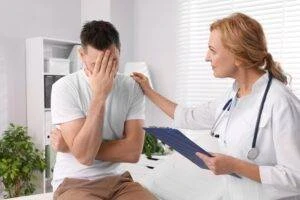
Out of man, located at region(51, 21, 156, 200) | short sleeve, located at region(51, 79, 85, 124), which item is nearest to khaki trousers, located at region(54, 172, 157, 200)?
man, located at region(51, 21, 156, 200)

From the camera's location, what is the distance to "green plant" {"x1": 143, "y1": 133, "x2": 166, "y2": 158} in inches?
123

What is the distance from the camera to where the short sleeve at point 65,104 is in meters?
1.60

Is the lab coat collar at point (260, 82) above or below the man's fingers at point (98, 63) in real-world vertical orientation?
below

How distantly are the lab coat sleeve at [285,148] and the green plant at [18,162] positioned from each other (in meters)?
2.36

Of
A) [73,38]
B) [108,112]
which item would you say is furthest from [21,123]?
[108,112]

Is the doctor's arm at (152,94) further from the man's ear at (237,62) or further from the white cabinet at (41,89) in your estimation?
the white cabinet at (41,89)

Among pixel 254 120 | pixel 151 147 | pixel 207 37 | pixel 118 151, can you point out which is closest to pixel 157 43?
pixel 207 37

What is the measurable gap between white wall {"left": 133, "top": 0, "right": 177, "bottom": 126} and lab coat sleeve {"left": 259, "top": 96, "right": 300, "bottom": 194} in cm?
233

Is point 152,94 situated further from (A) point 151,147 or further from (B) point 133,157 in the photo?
(A) point 151,147

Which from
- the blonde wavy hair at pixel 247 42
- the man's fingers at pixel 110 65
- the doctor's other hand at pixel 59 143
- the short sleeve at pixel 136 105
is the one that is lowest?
the doctor's other hand at pixel 59 143

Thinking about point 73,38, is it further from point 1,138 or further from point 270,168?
point 270,168

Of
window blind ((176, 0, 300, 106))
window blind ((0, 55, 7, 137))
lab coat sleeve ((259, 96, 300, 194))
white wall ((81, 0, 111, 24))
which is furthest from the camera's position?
white wall ((81, 0, 111, 24))

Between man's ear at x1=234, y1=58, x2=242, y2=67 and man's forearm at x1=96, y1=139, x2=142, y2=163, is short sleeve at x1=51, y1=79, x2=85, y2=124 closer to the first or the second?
man's forearm at x1=96, y1=139, x2=142, y2=163

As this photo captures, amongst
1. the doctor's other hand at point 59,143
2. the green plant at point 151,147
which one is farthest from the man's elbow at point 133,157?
the green plant at point 151,147
